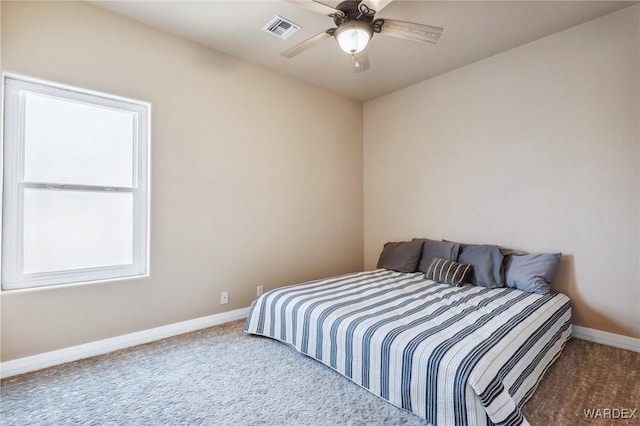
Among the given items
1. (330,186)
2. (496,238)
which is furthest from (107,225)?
(496,238)

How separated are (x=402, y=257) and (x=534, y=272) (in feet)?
4.19

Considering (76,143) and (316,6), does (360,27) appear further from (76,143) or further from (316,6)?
(76,143)

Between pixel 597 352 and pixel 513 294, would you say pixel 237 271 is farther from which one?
pixel 597 352

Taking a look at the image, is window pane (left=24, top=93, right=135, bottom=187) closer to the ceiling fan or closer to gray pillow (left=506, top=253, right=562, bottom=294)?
the ceiling fan

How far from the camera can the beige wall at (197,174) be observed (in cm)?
225

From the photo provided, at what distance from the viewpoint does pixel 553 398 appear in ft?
5.99

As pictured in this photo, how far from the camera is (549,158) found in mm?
2936

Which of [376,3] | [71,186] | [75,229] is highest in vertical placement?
[376,3]

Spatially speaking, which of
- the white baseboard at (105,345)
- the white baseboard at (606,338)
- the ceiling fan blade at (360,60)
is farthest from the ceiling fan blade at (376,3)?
the white baseboard at (606,338)

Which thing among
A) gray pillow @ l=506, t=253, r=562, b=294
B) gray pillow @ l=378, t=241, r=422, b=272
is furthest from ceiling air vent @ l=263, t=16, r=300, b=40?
gray pillow @ l=506, t=253, r=562, b=294

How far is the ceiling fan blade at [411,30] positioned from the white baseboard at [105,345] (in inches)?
115

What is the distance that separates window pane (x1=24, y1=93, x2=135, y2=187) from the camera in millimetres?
2258

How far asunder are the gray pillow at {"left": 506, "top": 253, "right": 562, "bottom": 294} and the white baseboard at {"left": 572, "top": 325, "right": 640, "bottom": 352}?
0.52 meters

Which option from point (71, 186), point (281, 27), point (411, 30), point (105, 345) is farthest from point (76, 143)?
point (411, 30)
